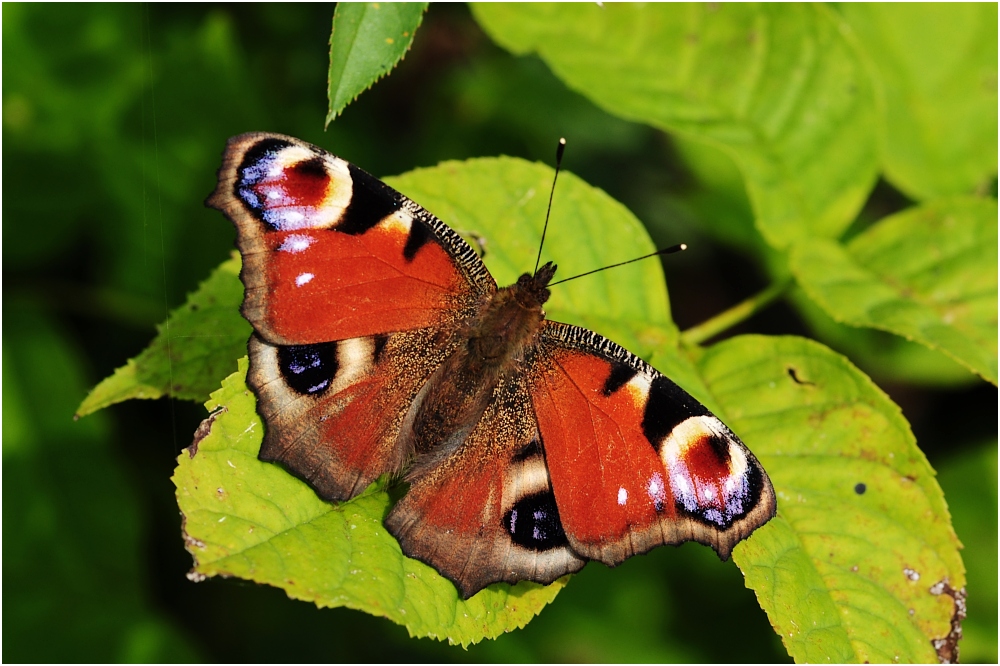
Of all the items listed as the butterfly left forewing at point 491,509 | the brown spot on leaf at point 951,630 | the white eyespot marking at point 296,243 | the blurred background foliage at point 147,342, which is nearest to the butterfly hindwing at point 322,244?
the white eyespot marking at point 296,243

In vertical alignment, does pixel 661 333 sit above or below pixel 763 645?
above

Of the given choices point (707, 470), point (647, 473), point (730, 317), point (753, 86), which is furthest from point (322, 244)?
point (753, 86)

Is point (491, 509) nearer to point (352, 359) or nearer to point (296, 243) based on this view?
point (352, 359)

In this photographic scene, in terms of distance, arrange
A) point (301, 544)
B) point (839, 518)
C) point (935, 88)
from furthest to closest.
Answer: point (935, 88) → point (839, 518) → point (301, 544)

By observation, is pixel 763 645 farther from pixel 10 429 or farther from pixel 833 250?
pixel 10 429

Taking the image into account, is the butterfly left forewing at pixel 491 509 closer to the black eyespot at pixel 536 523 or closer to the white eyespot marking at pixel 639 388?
the black eyespot at pixel 536 523

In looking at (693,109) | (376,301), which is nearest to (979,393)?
(693,109)
